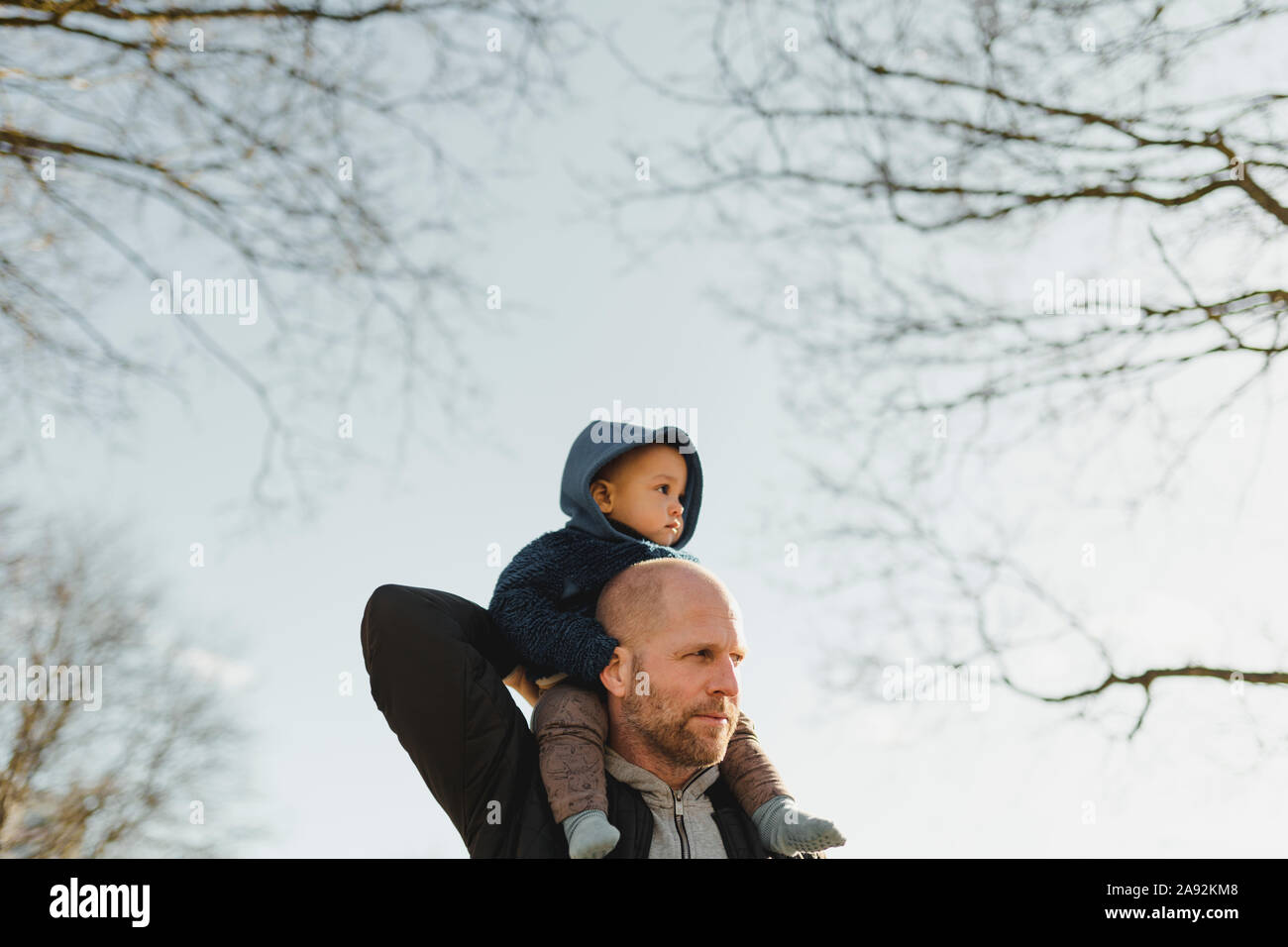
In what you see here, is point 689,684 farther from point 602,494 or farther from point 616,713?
point 602,494

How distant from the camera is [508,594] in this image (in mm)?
2674

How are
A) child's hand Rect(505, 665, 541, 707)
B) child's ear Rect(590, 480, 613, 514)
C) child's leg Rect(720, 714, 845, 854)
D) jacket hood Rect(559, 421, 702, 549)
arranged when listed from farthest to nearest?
child's ear Rect(590, 480, 613, 514)
jacket hood Rect(559, 421, 702, 549)
child's hand Rect(505, 665, 541, 707)
child's leg Rect(720, 714, 845, 854)

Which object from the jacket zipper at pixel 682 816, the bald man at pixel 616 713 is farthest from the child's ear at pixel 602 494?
the jacket zipper at pixel 682 816

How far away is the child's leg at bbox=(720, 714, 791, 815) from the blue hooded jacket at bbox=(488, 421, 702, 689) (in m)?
0.39

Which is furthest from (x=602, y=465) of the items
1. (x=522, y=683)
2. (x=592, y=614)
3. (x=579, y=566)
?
(x=522, y=683)

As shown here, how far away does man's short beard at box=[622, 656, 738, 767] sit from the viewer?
251 centimetres

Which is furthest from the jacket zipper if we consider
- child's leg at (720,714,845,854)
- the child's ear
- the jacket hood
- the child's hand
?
the child's ear

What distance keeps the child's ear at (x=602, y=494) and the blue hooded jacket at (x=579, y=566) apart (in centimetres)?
4

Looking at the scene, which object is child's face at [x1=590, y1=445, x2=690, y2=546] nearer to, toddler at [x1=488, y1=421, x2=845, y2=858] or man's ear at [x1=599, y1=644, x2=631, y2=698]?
toddler at [x1=488, y1=421, x2=845, y2=858]

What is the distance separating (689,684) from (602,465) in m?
0.69

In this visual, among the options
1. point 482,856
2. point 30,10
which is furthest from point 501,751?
point 30,10
